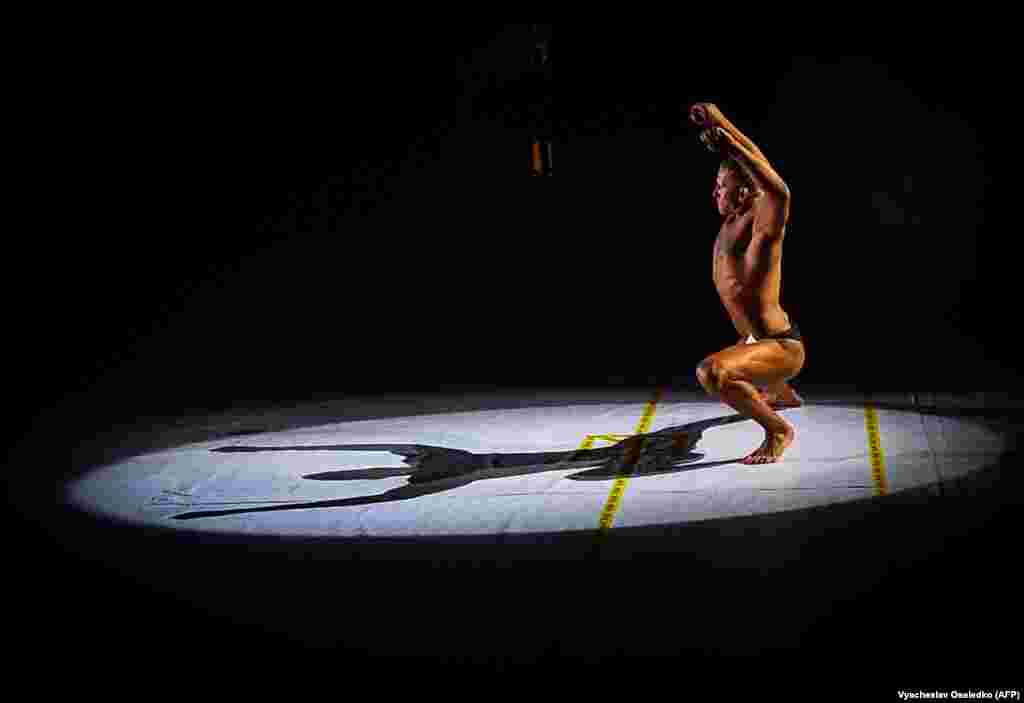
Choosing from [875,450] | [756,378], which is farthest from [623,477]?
[875,450]

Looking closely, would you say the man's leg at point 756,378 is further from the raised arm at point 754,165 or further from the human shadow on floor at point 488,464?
the raised arm at point 754,165

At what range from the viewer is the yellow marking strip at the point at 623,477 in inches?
297

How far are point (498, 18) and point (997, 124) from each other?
16.9 feet

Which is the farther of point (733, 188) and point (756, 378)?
point (733, 188)

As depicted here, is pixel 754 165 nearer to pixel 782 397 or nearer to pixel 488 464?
pixel 782 397

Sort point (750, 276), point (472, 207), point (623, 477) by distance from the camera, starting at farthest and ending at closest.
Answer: point (472, 207), point (750, 276), point (623, 477)

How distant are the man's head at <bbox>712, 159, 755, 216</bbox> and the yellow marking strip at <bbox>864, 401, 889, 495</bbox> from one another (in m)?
1.58

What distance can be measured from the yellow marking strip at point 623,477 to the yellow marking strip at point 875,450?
1.29 meters

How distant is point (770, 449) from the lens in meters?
8.88

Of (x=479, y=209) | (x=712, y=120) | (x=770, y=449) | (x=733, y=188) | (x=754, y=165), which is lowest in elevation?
(x=770, y=449)

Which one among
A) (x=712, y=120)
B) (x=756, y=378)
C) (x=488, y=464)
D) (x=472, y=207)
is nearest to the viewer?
(x=712, y=120)

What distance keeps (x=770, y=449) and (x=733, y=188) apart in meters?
1.50

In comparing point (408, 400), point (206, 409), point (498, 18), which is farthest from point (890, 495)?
point (498, 18)

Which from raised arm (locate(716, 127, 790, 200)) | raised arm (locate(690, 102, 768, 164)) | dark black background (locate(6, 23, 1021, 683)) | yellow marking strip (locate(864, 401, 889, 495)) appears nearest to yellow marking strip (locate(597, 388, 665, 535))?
yellow marking strip (locate(864, 401, 889, 495))
